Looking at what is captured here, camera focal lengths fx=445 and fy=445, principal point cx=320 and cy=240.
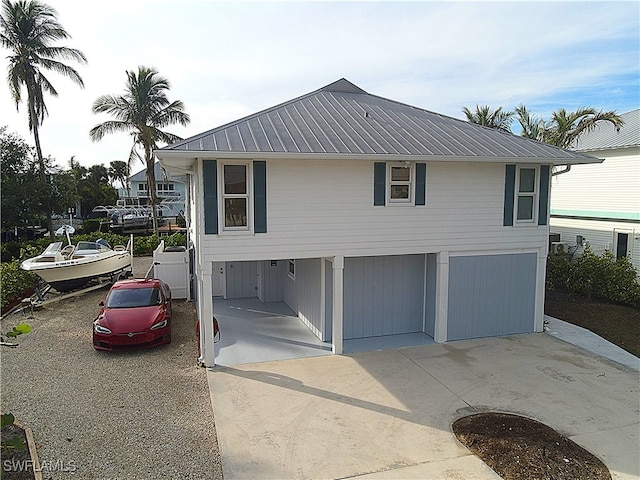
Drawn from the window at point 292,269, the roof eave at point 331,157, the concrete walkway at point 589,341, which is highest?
the roof eave at point 331,157

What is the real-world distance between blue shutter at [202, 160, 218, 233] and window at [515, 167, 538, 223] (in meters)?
7.22

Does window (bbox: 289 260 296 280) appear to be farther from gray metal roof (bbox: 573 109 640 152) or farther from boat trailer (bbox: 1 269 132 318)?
gray metal roof (bbox: 573 109 640 152)

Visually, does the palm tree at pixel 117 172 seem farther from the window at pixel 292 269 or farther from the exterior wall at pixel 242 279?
the window at pixel 292 269

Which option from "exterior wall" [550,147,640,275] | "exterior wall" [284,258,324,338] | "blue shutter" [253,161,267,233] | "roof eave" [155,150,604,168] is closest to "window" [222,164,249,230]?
"blue shutter" [253,161,267,233]

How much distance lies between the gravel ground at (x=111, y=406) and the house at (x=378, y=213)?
126 cm

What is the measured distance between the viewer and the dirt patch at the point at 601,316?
11.1 metres

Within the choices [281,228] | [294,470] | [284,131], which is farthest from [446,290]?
[294,470]

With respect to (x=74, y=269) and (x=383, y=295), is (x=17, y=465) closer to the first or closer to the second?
(x=383, y=295)

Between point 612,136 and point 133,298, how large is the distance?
753 inches

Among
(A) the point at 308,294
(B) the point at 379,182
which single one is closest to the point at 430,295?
(A) the point at 308,294

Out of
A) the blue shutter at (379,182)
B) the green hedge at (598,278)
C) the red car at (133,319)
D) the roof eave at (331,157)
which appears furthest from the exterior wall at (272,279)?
the green hedge at (598,278)

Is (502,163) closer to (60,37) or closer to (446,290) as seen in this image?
(446,290)

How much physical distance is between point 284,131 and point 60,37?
20.2 meters

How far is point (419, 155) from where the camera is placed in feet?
30.8
